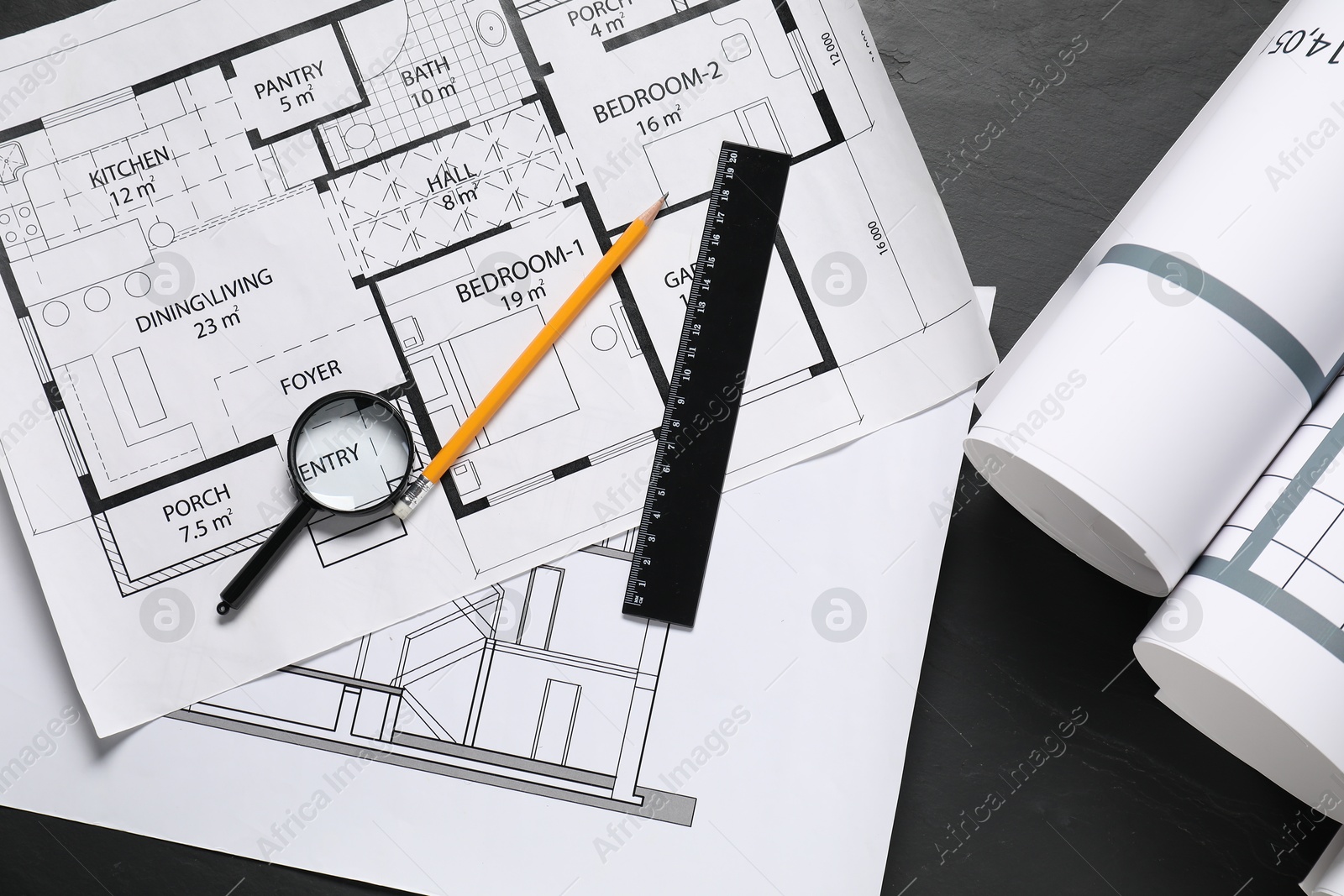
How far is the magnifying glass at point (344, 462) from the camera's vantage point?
0.77m

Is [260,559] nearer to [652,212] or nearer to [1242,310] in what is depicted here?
[652,212]

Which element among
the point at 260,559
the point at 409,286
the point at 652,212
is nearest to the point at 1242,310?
the point at 652,212

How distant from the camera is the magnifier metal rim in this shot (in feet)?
2.51

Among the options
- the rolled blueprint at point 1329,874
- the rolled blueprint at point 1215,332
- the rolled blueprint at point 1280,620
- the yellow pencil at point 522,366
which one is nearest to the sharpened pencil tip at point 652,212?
the yellow pencil at point 522,366

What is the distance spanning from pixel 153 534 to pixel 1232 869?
1050mm

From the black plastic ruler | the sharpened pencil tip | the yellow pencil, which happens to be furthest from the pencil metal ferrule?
the sharpened pencil tip

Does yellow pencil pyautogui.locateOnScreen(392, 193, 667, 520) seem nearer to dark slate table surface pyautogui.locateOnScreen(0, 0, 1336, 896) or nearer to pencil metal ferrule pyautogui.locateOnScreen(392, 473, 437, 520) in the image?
pencil metal ferrule pyautogui.locateOnScreen(392, 473, 437, 520)

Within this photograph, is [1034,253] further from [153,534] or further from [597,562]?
[153,534]

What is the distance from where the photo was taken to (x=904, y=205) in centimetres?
82

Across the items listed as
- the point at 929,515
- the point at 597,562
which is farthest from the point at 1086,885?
the point at 597,562

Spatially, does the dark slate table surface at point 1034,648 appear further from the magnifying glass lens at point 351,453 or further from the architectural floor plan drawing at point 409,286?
the magnifying glass lens at point 351,453

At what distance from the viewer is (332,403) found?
78cm

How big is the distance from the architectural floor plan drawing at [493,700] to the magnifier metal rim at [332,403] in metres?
0.11

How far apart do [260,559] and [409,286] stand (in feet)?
0.93
